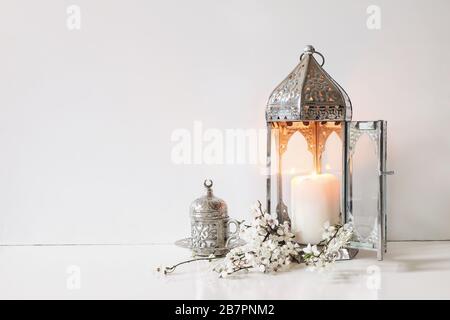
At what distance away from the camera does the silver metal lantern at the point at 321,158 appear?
1.02 meters

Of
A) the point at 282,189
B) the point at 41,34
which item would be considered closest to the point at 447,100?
the point at 282,189

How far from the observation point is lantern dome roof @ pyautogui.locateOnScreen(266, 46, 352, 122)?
1.02m

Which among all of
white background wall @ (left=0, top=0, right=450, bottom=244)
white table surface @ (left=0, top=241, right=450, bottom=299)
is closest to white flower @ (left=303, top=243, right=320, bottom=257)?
white table surface @ (left=0, top=241, right=450, bottom=299)

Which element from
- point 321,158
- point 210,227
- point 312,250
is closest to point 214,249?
point 210,227

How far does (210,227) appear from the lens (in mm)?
1106

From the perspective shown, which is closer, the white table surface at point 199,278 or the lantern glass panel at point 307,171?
the white table surface at point 199,278

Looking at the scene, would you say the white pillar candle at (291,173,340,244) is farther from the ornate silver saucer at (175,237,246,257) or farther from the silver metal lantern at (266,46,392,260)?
the ornate silver saucer at (175,237,246,257)

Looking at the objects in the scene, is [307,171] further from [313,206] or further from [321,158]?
[313,206]

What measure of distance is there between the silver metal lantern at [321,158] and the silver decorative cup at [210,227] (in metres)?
0.10

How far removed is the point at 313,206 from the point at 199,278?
27cm

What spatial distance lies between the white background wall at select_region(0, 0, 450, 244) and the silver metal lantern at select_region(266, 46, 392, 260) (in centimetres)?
7

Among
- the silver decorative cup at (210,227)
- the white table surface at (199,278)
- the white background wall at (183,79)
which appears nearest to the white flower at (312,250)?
the white table surface at (199,278)

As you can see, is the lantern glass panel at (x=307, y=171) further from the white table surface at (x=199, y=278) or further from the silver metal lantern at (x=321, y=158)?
the white table surface at (x=199, y=278)

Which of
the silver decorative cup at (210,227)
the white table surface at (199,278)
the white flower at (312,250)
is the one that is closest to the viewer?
the white table surface at (199,278)
